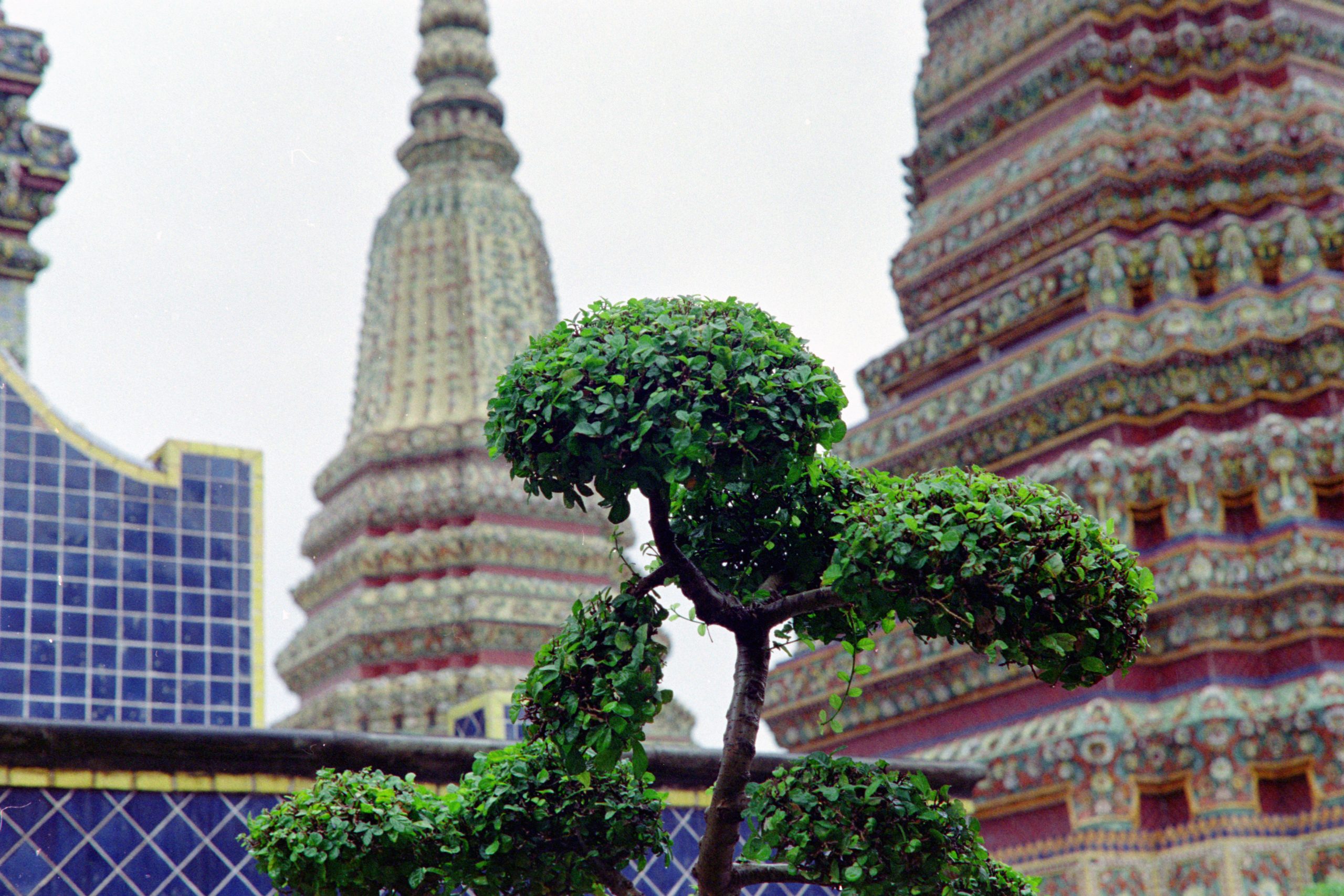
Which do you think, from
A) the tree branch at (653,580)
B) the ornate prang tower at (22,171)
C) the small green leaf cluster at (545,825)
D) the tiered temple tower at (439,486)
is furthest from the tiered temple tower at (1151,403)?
the tiered temple tower at (439,486)

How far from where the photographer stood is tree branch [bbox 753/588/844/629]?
5598 millimetres

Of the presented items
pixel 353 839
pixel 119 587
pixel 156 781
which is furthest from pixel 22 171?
pixel 353 839

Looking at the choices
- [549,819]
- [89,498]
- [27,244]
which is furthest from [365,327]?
[549,819]

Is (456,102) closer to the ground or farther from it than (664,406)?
farther from it

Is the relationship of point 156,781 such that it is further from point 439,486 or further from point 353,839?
point 439,486

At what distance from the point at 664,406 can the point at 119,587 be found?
29.9 ft

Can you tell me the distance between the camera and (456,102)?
25.9 meters

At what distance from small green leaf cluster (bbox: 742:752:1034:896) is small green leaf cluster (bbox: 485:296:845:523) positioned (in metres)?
1.07

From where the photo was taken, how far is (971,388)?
14422mm

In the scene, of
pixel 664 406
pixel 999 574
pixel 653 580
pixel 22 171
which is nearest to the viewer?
pixel 999 574

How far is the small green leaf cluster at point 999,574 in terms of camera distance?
16.9 ft

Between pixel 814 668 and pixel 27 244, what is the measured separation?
7.65 m

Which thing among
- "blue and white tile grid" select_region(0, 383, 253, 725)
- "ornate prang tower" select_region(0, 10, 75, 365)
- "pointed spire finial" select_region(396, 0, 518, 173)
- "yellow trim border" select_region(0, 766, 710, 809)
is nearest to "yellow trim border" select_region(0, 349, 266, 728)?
"blue and white tile grid" select_region(0, 383, 253, 725)

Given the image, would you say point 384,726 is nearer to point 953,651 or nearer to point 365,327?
point 365,327
